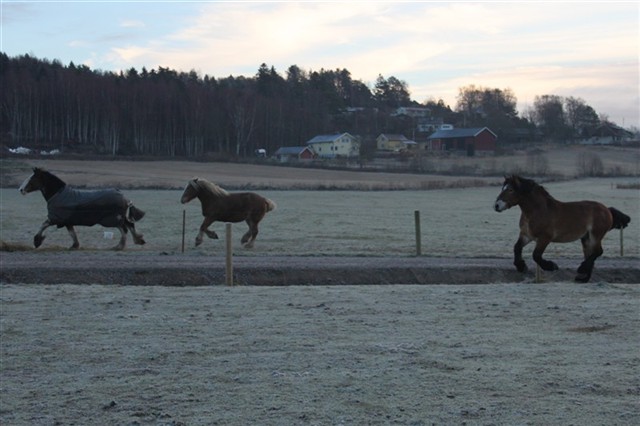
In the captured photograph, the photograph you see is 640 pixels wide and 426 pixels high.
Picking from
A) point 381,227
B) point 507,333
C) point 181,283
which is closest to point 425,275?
point 181,283

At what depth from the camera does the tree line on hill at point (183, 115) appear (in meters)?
113

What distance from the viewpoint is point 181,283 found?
666 inches

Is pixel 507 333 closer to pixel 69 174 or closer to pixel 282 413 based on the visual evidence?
pixel 282 413

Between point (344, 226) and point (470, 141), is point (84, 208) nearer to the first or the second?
point (344, 226)

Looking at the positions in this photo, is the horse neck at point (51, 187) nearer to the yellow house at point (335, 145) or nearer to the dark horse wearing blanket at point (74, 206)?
the dark horse wearing blanket at point (74, 206)

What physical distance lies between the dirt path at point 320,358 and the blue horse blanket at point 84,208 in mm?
7653

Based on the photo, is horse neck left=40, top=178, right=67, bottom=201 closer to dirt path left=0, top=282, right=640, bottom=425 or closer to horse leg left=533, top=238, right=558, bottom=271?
dirt path left=0, top=282, right=640, bottom=425

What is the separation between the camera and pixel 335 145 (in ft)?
409

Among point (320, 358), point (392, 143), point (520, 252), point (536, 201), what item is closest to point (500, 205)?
point (536, 201)

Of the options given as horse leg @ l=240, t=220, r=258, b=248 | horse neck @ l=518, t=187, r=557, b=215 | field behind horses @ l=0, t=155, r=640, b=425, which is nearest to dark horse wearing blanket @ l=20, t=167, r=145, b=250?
field behind horses @ l=0, t=155, r=640, b=425

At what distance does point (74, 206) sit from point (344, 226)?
572 inches

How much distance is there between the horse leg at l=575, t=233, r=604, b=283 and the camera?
16.2 metres

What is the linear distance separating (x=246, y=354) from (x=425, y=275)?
9464 mm

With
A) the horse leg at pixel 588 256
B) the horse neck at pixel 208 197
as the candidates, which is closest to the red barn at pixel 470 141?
the horse neck at pixel 208 197
